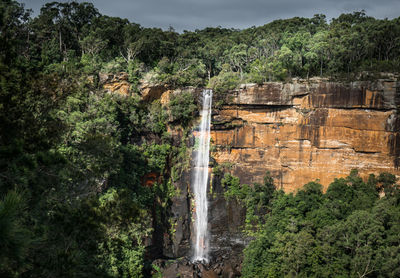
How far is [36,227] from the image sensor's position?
20.3 feet

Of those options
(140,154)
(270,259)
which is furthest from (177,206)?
(270,259)

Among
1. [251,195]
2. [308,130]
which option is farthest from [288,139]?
[251,195]

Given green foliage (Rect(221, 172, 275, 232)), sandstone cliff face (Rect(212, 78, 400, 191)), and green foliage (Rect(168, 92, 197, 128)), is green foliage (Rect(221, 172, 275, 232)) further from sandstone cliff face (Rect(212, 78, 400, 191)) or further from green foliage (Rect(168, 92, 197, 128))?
green foliage (Rect(168, 92, 197, 128))

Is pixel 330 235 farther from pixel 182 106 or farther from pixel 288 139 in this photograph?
pixel 182 106

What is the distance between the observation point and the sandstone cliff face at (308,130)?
57.7 feet

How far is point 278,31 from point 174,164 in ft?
51.1

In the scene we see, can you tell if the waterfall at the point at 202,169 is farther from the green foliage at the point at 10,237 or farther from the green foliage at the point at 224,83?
the green foliage at the point at 10,237

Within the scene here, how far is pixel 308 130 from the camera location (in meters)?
19.3

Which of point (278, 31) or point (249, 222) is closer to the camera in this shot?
point (249, 222)

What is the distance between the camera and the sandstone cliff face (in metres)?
17.6

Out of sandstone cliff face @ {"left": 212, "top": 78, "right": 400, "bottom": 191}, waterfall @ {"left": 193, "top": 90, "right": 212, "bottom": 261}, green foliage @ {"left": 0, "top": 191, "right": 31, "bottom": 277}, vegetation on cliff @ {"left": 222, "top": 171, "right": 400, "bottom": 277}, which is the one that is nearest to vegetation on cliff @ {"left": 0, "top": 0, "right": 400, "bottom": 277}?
green foliage @ {"left": 0, "top": 191, "right": 31, "bottom": 277}

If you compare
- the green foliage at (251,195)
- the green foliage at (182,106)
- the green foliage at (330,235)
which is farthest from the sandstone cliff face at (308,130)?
the green foliage at (182,106)

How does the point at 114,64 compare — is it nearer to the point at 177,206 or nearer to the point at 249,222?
the point at 177,206

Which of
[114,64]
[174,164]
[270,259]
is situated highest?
[114,64]
